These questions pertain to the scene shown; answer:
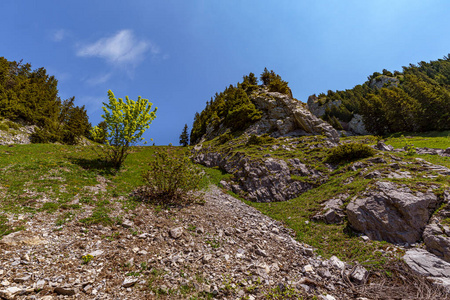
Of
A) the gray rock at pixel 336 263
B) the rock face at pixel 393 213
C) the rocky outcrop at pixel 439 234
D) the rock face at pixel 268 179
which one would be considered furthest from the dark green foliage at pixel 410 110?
the gray rock at pixel 336 263

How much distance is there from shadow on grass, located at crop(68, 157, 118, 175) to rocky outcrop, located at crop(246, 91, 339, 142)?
27778mm

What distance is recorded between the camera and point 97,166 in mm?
18406

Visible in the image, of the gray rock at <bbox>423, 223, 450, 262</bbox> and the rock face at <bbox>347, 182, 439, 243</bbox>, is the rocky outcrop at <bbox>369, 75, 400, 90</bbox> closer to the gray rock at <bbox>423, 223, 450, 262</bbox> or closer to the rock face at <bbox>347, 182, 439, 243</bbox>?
the rock face at <bbox>347, 182, 439, 243</bbox>

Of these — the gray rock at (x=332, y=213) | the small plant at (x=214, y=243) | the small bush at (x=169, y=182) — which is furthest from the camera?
the small bush at (x=169, y=182)

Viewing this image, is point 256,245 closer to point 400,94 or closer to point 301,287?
point 301,287

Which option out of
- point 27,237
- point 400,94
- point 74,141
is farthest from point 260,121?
point 400,94

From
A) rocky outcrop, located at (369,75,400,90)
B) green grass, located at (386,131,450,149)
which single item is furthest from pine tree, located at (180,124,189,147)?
rocky outcrop, located at (369,75,400,90)

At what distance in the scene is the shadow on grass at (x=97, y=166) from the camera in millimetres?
17453

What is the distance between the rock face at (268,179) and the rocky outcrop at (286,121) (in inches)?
596

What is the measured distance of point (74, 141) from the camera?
46562 millimetres

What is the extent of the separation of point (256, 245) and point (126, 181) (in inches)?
545

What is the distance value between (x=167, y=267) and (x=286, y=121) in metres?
37.6

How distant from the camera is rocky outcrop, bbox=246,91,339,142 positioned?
35375 millimetres

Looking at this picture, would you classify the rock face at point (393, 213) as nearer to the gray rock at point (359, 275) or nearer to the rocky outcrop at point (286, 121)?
the gray rock at point (359, 275)
